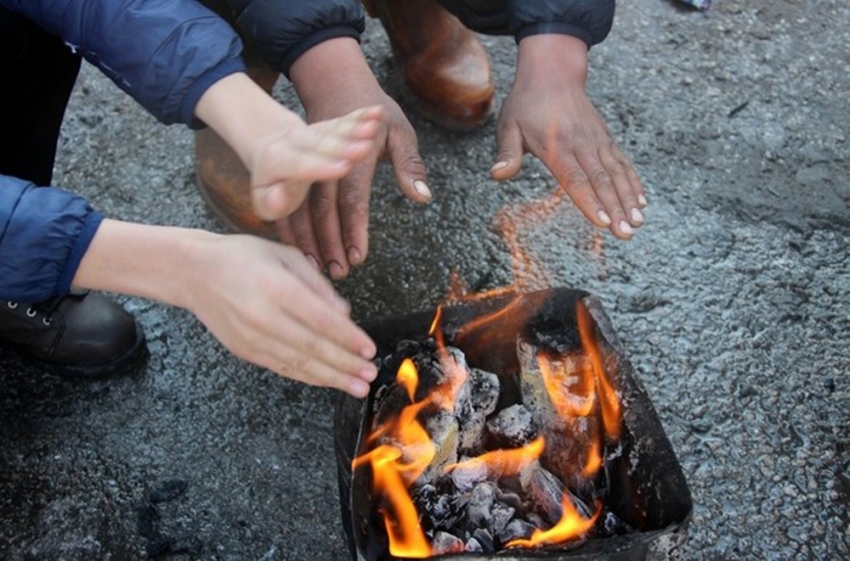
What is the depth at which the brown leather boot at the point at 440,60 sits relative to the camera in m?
2.74

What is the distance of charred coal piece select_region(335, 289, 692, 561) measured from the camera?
4.67ft

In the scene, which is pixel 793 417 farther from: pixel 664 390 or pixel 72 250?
pixel 72 250

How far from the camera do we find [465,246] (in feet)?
8.45

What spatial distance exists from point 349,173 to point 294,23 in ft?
1.50

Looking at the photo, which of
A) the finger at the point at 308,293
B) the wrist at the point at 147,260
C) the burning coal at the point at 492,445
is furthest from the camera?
the burning coal at the point at 492,445

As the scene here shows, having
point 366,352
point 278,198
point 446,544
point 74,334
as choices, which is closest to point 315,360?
point 366,352

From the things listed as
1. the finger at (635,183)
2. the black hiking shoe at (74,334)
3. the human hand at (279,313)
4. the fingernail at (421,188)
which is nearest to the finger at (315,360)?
the human hand at (279,313)

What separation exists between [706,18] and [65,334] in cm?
264

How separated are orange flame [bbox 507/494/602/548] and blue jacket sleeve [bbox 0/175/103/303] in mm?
931

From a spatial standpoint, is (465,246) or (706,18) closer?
(465,246)

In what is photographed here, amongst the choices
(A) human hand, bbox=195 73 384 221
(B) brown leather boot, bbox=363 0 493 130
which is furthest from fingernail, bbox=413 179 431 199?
(B) brown leather boot, bbox=363 0 493 130

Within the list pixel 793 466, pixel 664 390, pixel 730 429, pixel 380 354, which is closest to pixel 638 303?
pixel 664 390

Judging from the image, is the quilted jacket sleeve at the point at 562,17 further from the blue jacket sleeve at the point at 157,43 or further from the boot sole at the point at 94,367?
the boot sole at the point at 94,367

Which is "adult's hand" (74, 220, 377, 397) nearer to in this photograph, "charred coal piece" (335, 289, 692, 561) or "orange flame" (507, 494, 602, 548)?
"charred coal piece" (335, 289, 692, 561)
